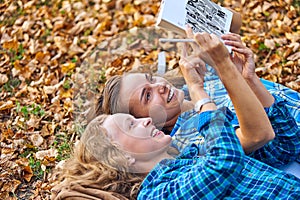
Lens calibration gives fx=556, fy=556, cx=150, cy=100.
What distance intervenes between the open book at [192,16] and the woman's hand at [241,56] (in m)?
0.05

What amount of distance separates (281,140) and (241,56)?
39 cm

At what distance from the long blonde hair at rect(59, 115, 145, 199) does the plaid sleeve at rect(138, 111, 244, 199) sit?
13 cm

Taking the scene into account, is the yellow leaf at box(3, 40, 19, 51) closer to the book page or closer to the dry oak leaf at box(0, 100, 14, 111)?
the dry oak leaf at box(0, 100, 14, 111)

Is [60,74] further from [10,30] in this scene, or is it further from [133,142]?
[133,142]

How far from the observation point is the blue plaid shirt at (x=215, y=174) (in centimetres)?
191

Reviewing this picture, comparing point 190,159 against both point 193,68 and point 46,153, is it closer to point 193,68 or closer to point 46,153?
point 193,68

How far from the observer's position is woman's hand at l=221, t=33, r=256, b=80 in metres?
2.26

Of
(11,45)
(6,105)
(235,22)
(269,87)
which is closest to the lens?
(235,22)

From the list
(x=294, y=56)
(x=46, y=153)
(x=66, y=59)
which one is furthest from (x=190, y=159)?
(x=66, y=59)

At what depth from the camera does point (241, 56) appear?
236 centimetres

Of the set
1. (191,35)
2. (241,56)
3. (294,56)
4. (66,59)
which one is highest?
(191,35)

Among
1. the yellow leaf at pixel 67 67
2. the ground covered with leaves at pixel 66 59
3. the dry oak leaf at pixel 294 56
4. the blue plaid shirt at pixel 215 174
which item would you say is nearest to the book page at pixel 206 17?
the ground covered with leaves at pixel 66 59

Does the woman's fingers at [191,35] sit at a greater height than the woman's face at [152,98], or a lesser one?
greater

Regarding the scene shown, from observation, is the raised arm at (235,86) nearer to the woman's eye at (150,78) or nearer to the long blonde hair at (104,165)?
the woman's eye at (150,78)
